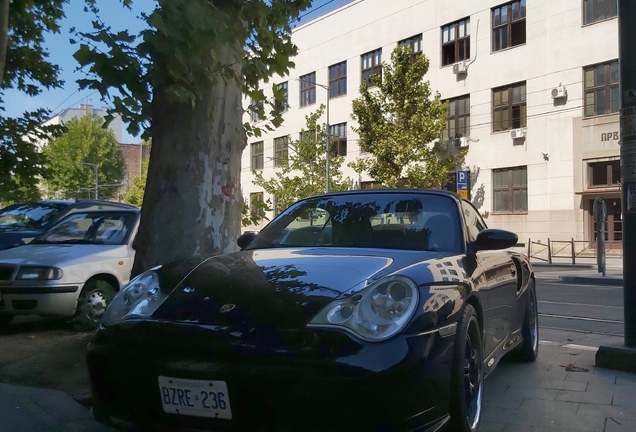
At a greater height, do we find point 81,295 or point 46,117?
point 46,117

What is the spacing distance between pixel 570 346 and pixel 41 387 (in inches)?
192

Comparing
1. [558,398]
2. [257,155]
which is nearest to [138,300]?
[558,398]

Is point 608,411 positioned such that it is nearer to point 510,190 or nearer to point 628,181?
point 628,181

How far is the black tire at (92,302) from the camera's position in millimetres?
6809

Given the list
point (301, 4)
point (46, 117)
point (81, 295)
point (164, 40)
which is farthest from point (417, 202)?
Result: point (46, 117)

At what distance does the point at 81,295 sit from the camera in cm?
684

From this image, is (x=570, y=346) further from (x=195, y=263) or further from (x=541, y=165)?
(x=541, y=165)

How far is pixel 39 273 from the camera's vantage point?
6.62m

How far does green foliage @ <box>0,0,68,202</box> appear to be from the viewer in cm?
920

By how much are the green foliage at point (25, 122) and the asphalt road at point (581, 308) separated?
7.55 metres

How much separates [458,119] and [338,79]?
30.6 feet

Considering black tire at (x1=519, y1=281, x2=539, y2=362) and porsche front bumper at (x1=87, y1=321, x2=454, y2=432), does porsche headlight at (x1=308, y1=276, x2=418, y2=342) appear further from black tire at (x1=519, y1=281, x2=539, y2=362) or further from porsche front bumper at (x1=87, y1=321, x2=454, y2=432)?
black tire at (x1=519, y1=281, x2=539, y2=362)

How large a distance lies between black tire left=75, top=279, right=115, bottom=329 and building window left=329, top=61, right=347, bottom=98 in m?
29.3

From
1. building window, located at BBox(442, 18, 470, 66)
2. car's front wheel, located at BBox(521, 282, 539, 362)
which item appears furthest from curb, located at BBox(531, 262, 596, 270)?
car's front wheel, located at BBox(521, 282, 539, 362)
